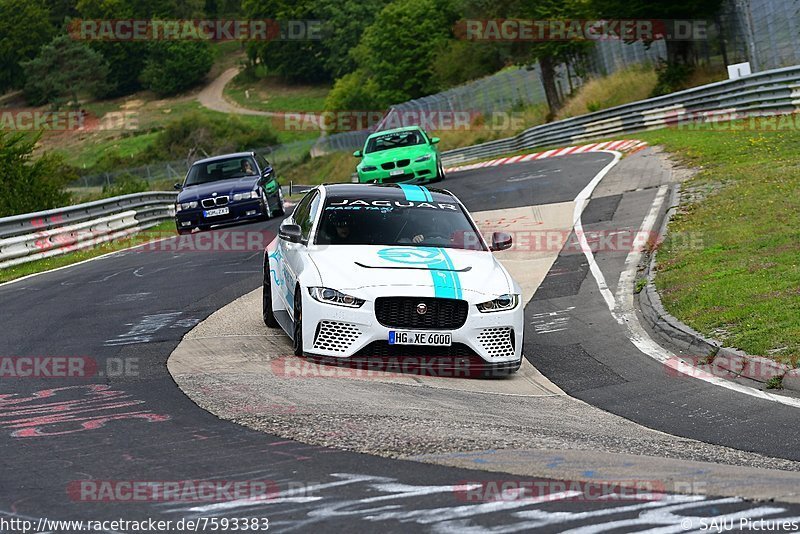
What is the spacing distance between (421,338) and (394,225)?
1.81 m

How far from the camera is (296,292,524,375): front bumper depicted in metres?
10.0

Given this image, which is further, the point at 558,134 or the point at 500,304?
the point at 558,134

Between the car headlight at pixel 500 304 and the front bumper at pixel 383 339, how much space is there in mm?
48

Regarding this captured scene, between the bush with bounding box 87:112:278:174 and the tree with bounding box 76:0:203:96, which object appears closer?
the bush with bounding box 87:112:278:174

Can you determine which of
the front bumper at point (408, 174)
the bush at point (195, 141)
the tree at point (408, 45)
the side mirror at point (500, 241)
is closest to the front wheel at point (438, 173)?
the front bumper at point (408, 174)

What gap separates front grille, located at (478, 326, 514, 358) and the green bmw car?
61.0 feet

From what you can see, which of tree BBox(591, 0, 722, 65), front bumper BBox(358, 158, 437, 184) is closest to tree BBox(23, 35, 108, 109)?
tree BBox(591, 0, 722, 65)

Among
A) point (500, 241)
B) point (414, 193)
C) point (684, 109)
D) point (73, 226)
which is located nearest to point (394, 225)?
point (414, 193)

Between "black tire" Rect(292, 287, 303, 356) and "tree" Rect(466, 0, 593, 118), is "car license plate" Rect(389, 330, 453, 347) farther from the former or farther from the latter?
→ "tree" Rect(466, 0, 593, 118)

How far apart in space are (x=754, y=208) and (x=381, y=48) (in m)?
85.1

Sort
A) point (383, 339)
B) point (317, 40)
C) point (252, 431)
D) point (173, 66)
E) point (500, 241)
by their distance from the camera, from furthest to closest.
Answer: point (173, 66), point (317, 40), point (500, 241), point (383, 339), point (252, 431)

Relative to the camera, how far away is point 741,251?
14984 mm

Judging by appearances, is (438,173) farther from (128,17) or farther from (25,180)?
(128,17)

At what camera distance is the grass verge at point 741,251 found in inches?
445
